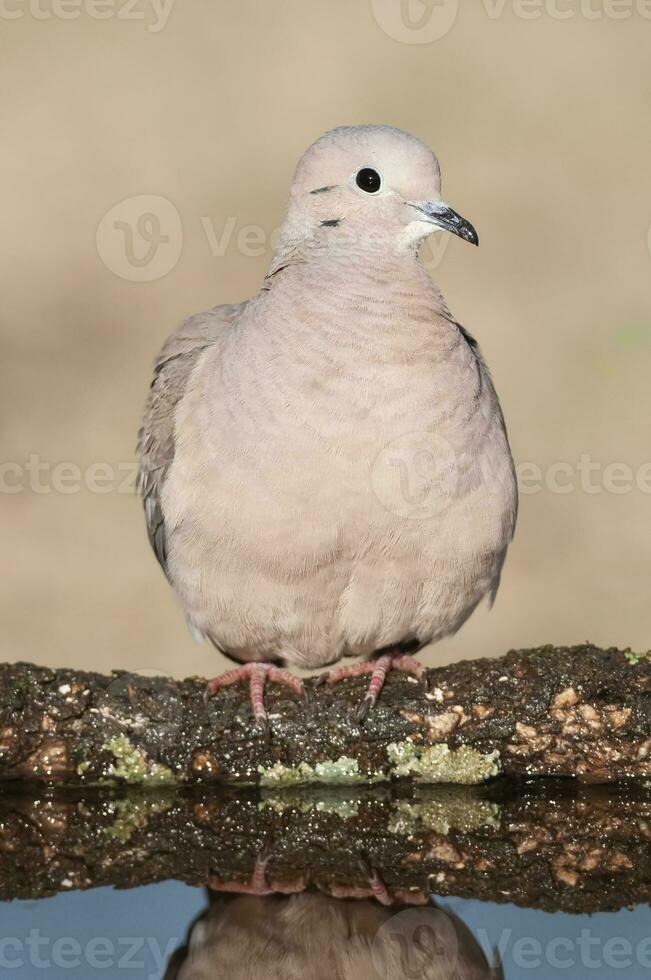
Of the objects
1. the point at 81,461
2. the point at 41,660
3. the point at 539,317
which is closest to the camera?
the point at 41,660

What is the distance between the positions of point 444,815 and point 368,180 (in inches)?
83.1

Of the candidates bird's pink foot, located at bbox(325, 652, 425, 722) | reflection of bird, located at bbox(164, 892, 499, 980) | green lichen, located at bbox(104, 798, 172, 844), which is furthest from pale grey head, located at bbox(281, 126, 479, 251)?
reflection of bird, located at bbox(164, 892, 499, 980)

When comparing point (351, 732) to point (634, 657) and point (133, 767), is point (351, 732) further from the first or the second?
point (634, 657)

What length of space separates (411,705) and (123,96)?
8697 millimetres

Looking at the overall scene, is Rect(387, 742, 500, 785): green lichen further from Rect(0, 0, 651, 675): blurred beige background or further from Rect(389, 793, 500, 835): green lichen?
Rect(0, 0, 651, 675): blurred beige background

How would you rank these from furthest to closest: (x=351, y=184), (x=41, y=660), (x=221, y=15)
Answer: (x=221, y=15)
(x=41, y=660)
(x=351, y=184)

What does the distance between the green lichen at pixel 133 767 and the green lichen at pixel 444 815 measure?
1.80 feet

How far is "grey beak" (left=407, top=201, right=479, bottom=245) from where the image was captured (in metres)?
4.54

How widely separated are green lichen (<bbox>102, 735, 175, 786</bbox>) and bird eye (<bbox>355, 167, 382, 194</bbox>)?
194 centimetres

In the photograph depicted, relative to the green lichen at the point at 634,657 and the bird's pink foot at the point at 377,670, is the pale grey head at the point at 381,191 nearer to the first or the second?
the bird's pink foot at the point at 377,670

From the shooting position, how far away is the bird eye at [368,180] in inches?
181

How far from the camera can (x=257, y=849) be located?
9.95 feet

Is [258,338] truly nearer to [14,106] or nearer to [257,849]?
[257,849]

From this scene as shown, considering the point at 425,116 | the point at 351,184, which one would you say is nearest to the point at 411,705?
the point at 351,184
